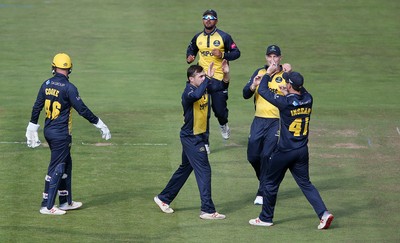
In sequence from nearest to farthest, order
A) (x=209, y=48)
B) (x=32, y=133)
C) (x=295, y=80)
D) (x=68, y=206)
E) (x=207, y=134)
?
(x=295, y=80)
(x=207, y=134)
(x=68, y=206)
(x=32, y=133)
(x=209, y=48)

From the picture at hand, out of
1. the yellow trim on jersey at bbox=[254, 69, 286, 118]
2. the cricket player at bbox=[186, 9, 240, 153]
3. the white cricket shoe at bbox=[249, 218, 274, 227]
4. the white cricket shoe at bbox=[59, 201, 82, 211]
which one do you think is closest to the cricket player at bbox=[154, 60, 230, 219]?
the white cricket shoe at bbox=[249, 218, 274, 227]

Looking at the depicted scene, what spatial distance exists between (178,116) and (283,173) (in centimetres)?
822

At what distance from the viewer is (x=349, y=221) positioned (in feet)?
55.0

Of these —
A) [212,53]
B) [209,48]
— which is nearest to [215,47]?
[209,48]

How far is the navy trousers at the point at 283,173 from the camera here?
1614cm

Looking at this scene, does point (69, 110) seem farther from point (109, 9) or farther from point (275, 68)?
point (109, 9)

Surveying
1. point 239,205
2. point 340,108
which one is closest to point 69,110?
point 239,205

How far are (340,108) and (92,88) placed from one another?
21.0 feet

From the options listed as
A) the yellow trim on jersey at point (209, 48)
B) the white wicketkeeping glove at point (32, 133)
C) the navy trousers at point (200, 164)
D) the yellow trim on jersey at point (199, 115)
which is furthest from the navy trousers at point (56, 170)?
the yellow trim on jersey at point (209, 48)

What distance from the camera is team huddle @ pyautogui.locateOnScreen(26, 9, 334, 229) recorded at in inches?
634

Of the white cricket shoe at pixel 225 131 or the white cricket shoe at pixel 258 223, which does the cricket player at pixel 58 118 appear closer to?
the white cricket shoe at pixel 258 223

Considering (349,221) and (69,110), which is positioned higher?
(69,110)

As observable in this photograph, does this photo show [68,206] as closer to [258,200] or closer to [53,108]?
[53,108]

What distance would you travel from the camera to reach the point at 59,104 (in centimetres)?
1688
